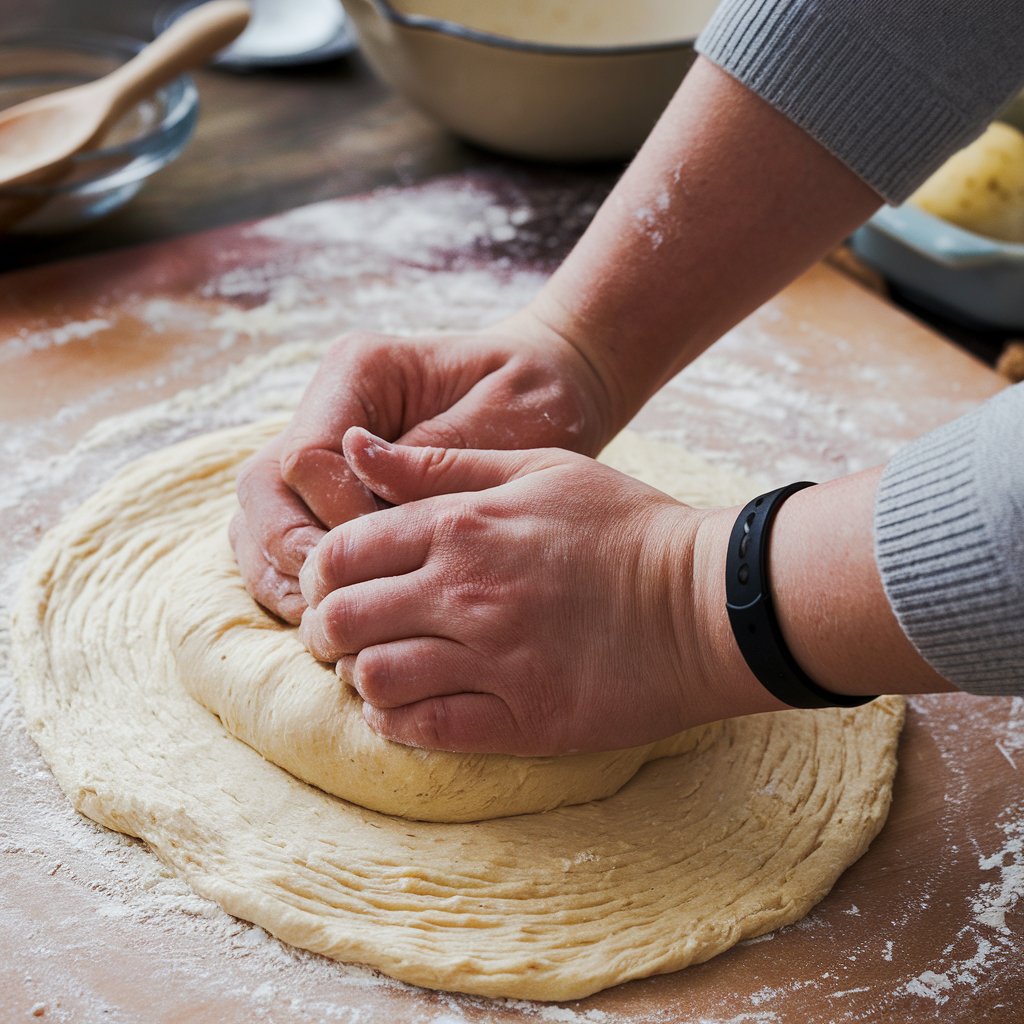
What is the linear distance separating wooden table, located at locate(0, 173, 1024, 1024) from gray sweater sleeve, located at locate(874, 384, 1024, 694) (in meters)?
0.36

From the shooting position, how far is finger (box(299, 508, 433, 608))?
45.4 inches

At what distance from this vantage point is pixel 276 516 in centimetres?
129

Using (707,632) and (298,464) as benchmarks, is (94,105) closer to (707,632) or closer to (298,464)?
(298,464)

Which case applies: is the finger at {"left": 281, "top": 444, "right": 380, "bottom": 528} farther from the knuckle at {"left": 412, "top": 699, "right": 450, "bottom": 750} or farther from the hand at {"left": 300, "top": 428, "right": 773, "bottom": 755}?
the knuckle at {"left": 412, "top": 699, "right": 450, "bottom": 750}

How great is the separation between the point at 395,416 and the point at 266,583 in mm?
265

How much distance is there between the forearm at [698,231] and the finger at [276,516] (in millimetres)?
402

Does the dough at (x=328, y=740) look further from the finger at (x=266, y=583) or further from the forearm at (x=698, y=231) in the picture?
the forearm at (x=698, y=231)

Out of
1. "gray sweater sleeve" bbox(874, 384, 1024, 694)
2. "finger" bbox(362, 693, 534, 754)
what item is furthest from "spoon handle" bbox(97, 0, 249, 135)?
"gray sweater sleeve" bbox(874, 384, 1024, 694)

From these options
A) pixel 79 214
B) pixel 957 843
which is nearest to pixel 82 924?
pixel 957 843

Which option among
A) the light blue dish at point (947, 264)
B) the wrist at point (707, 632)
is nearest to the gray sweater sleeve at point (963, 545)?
the wrist at point (707, 632)

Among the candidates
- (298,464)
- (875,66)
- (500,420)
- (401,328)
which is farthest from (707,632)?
(401,328)

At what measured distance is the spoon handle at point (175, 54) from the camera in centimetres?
201

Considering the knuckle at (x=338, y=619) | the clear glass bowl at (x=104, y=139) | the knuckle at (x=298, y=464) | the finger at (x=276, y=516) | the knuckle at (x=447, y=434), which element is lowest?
the clear glass bowl at (x=104, y=139)

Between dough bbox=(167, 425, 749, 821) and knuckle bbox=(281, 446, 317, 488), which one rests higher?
knuckle bbox=(281, 446, 317, 488)
